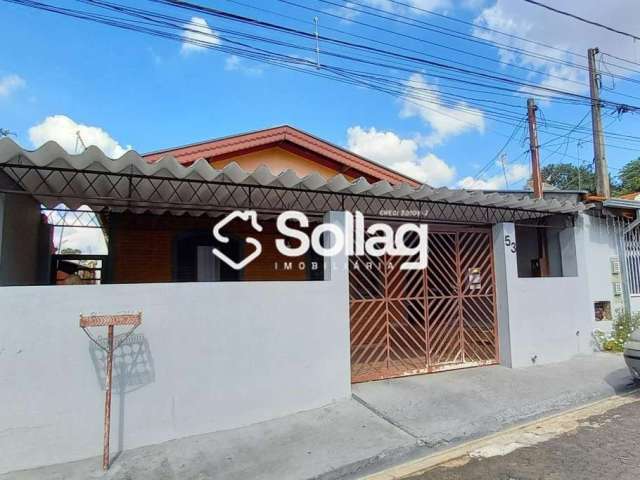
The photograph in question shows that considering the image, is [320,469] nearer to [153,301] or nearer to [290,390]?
[290,390]

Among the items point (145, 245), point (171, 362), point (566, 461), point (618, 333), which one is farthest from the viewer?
point (618, 333)

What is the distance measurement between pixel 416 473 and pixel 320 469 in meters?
0.91

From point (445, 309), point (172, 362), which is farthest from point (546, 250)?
point (172, 362)

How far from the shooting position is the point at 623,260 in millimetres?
A: 9031

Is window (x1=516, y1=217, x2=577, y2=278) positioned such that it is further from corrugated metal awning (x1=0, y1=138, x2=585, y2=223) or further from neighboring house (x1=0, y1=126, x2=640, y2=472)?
corrugated metal awning (x1=0, y1=138, x2=585, y2=223)

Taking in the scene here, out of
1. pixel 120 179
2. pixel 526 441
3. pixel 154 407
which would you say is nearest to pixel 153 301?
pixel 154 407

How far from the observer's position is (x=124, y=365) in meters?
4.25

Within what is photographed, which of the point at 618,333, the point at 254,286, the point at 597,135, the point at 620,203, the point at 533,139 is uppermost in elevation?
the point at 533,139

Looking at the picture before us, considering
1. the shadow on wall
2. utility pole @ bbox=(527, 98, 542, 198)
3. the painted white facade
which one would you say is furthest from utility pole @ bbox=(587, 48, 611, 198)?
the shadow on wall

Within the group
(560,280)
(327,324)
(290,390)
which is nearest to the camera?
(290,390)

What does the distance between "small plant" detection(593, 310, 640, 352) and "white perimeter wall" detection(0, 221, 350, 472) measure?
6.31 metres

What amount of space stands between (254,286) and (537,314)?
5.54 metres

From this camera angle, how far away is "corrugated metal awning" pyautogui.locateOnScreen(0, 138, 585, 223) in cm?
425

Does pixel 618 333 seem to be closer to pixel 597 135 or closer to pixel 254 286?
pixel 597 135
